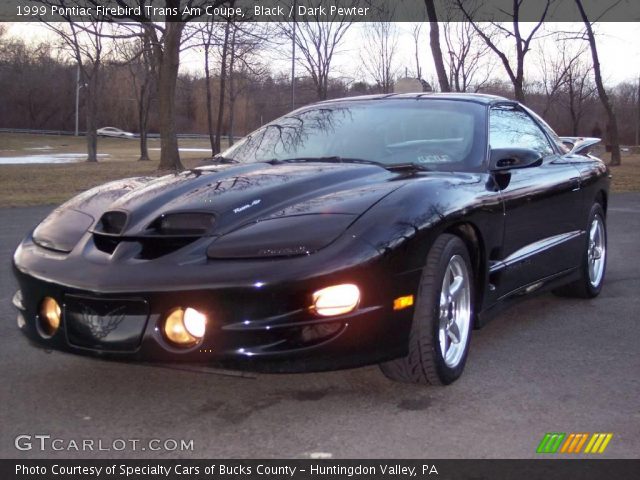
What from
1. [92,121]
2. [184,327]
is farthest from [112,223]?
[92,121]

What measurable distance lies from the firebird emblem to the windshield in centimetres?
158

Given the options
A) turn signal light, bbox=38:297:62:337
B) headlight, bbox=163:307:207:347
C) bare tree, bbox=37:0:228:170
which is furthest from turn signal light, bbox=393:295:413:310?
bare tree, bbox=37:0:228:170

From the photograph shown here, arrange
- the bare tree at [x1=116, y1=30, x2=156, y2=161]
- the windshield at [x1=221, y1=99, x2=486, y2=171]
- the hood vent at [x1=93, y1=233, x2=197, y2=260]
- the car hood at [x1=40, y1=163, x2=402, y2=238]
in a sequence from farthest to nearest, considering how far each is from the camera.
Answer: the bare tree at [x1=116, y1=30, x2=156, y2=161]
the windshield at [x1=221, y1=99, x2=486, y2=171]
the car hood at [x1=40, y1=163, x2=402, y2=238]
the hood vent at [x1=93, y1=233, x2=197, y2=260]

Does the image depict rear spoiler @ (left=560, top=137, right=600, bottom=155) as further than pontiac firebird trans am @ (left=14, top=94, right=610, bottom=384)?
Yes

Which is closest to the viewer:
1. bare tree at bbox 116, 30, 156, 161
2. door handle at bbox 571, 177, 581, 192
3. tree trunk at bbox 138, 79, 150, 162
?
door handle at bbox 571, 177, 581, 192

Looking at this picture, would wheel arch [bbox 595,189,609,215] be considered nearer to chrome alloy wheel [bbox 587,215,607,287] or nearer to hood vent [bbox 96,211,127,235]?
chrome alloy wheel [bbox 587,215,607,287]

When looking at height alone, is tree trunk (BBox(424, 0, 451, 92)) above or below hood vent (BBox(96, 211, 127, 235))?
above

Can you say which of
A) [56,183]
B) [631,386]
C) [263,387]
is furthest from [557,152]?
[56,183]

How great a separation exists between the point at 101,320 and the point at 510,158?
2.26m

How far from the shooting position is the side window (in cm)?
437

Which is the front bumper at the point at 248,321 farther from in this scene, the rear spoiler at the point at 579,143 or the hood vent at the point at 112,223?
the rear spoiler at the point at 579,143

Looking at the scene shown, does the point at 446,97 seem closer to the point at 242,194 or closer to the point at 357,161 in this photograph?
the point at 357,161

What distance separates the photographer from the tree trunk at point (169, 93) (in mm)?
21016
